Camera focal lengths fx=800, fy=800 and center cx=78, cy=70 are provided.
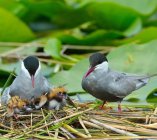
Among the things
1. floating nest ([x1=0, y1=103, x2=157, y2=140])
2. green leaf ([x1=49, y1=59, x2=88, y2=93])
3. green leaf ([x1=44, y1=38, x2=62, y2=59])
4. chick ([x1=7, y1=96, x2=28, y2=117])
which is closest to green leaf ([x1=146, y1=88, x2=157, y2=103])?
green leaf ([x1=49, y1=59, x2=88, y2=93])

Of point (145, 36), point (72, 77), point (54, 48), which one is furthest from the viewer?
point (145, 36)

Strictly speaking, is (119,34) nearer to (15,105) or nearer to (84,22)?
(84,22)

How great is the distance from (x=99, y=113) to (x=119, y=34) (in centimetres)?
321

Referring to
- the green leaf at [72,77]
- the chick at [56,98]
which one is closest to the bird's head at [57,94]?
the chick at [56,98]

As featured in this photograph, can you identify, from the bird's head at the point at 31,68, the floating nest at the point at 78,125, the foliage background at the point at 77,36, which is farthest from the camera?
the foliage background at the point at 77,36

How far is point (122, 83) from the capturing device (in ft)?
23.0

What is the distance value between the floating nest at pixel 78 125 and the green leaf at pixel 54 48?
2.02m

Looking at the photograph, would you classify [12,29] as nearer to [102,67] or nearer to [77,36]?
[77,36]

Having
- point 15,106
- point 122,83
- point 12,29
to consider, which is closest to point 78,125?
point 15,106

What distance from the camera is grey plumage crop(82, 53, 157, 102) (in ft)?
22.7

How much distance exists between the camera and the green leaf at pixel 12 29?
9273 mm

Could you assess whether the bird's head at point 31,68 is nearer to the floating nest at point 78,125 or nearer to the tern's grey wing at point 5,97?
the tern's grey wing at point 5,97

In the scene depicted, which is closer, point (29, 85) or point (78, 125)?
point (78, 125)

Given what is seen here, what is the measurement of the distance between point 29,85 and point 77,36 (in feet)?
10.6
